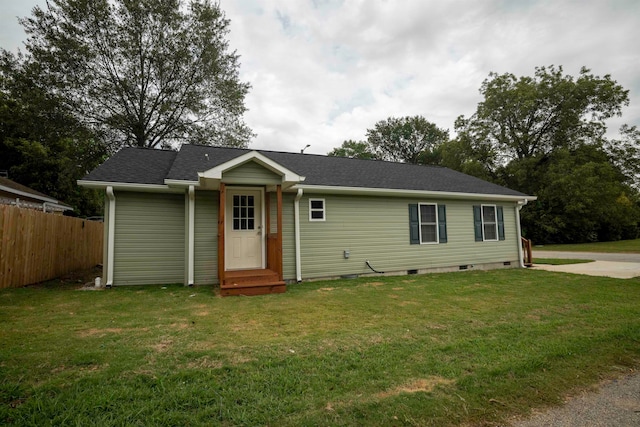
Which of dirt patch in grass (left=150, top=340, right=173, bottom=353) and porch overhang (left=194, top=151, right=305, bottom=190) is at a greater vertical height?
porch overhang (left=194, top=151, right=305, bottom=190)

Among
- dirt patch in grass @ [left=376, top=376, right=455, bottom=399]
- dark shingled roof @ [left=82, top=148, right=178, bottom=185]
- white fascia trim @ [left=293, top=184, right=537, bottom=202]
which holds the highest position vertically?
dark shingled roof @ [left=82, top=148, right=178, bottom=185]

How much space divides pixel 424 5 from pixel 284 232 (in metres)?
8.00

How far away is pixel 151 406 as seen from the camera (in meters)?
2.15

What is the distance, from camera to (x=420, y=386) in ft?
8.21

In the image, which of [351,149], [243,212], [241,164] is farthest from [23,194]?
[351,149]

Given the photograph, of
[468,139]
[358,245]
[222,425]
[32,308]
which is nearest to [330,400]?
[222,425]

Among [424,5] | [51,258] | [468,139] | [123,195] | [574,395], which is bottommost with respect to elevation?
[574,395]

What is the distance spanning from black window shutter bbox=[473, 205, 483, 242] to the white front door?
742 cm

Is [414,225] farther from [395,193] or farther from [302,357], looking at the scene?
[302,357]

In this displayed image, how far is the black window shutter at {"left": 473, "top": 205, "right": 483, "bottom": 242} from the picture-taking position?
1043 centimetres

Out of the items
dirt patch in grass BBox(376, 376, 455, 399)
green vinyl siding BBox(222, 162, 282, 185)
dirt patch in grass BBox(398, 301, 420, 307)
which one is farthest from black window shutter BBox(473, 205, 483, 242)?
dirt patch in grass BBox(376, 376, 455, 399)

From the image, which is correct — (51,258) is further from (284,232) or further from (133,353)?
(133,353)

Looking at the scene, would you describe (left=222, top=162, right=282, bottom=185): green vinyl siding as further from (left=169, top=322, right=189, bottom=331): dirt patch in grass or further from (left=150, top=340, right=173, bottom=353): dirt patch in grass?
(left=150, top=340, right=173, bottom=353): dirt patch in grass

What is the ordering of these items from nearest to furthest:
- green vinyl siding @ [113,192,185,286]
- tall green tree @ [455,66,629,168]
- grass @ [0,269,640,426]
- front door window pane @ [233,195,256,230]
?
grass @ [0,269,640,426] < green vinyl siding @ [113,192,185,286] < front door window pane @ [233,195,256,230] < tall green tree @ [455,66,629,168]
